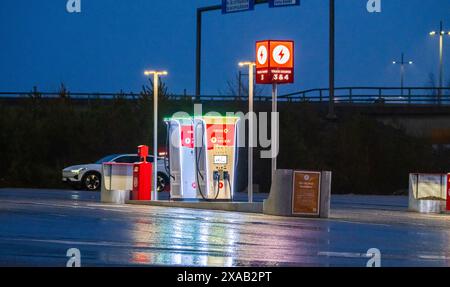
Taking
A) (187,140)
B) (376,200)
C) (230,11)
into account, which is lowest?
(376,200)

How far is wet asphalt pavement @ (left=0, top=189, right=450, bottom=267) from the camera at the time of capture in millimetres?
13930

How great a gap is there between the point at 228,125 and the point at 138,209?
15.7ft

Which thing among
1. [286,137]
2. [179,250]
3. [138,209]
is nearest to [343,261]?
[179,250]

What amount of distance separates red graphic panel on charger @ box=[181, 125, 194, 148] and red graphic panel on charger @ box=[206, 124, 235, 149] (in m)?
0.61

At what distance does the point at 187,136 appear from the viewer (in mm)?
28406

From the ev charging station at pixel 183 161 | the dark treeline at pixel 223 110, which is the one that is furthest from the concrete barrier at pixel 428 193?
the dark treeline at pixel 223 110

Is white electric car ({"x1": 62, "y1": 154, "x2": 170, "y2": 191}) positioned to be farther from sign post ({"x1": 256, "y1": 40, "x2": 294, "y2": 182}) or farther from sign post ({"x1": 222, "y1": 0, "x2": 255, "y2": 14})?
sign post ({"x1": 256, "y1": 40, "x2": 294, "y2": 182})

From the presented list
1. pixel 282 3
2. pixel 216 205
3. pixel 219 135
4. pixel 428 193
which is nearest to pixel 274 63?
pixel 219 135

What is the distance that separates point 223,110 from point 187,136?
27106 millimetres

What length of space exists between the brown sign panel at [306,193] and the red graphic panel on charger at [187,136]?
5.47 metres

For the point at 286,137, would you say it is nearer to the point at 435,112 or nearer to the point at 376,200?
the point at 435,112

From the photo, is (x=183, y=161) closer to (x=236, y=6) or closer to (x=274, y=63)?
(x=274, y=63)

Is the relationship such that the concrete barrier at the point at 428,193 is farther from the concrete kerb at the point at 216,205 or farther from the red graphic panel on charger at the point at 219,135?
the concrete kerb at the point at 216,205
